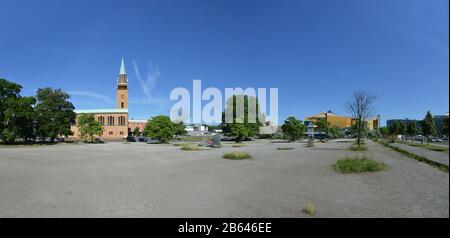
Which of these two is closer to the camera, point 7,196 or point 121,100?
point 7,196

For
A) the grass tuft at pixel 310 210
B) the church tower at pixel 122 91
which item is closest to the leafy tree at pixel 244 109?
the church tower at pixel 122 91

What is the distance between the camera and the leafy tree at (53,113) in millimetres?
61750

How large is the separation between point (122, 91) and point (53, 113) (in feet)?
166

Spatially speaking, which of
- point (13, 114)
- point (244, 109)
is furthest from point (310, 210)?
point (244, 109)

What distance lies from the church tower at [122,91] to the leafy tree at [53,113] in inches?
1661

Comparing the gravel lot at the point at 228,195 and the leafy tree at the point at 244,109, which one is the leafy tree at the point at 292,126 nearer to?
the leafy tree at the point at 244,109

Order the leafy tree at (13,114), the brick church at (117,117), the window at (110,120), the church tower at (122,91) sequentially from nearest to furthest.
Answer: the leafy tree at (13,114), the brick church at (117,117), the window at (110,120), the church tower at (122,91)

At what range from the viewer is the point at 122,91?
114812 millimetres
